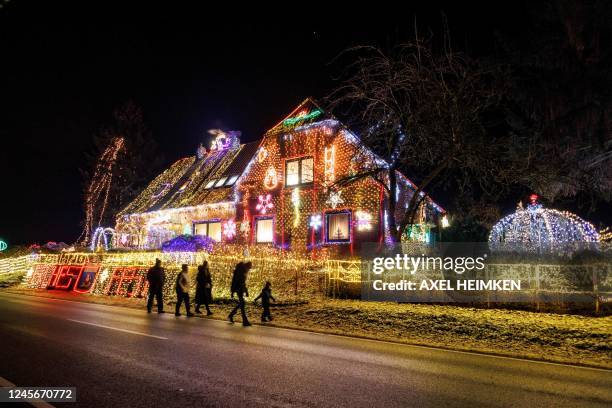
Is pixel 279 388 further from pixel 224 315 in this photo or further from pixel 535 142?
pixel 535 142

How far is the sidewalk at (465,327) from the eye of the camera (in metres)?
10.5

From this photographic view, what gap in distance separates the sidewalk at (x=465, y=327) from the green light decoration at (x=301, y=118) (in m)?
11.9

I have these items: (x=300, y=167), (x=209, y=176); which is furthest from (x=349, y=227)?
(x=209, y=176)

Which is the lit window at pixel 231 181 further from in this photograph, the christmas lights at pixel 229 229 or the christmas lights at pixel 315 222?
the christmas lights at pixel 315 222

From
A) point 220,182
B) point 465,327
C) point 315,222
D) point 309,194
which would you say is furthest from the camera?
point 220,182

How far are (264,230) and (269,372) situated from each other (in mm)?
21451

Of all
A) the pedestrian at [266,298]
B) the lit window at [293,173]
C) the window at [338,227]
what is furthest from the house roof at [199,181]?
the pedestrian at [266,298]

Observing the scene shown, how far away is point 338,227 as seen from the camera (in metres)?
25.9

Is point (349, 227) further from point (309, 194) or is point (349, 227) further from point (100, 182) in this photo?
point (100, 182)

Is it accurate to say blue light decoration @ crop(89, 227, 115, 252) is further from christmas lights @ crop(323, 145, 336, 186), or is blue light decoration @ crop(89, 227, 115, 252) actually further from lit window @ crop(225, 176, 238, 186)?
christmas lights @ crop(323, 145, 336, 186)

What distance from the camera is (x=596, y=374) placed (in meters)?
8.37

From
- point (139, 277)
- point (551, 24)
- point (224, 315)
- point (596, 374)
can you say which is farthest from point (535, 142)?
point (139, 277)

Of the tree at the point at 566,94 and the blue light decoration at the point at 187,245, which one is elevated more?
the tree at the point at 566,94

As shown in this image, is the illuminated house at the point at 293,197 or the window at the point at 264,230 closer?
the illuminated house at the point at 293,197
